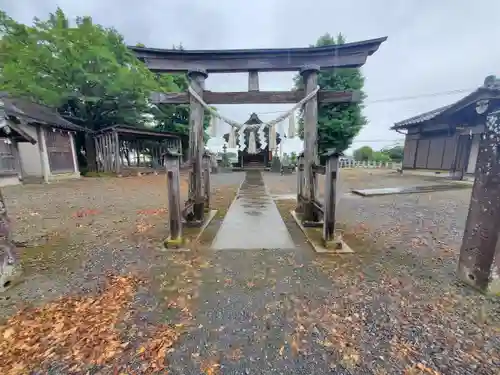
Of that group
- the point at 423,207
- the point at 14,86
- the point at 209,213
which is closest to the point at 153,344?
the point at 209,213

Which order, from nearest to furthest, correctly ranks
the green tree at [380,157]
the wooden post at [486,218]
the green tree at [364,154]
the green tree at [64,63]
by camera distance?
the wooden post at [486,218], the green tree at [64,63], the green tree at [380,157], the green tree at [364,154]

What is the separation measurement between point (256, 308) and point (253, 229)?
2.36 metres

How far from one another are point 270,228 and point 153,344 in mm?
3125

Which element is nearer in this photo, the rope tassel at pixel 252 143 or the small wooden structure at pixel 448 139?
the rope tassel at pixel 252 143

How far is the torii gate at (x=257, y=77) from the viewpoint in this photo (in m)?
4.43

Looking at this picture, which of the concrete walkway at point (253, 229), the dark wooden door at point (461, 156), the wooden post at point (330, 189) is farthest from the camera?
the dark wooden door at point (461, 156)

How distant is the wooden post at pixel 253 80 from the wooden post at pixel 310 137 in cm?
91

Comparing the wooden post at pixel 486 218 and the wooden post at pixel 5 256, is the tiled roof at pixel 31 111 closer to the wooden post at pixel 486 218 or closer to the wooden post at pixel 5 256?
the wooden post at pixel 5 256

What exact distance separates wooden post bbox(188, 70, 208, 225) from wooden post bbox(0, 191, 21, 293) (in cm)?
267

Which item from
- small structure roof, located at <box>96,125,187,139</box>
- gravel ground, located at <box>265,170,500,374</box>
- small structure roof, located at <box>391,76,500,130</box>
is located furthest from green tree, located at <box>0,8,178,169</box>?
small structure roof, located at <box>391,76,500,130</box>

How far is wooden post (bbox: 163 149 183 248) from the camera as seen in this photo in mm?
3572

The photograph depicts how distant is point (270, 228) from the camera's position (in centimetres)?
472

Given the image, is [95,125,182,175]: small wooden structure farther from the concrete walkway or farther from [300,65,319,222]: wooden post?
[300,65,319,222]: wooden post

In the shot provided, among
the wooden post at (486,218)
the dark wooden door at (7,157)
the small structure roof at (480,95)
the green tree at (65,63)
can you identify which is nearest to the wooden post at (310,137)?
the wooden post at (486,218)
